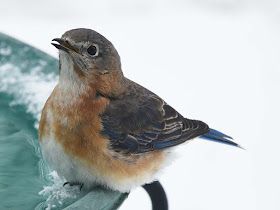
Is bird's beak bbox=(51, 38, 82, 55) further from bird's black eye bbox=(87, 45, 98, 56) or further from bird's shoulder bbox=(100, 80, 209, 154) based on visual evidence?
bird's shoulder bbox=(100, 80, 209, 154)

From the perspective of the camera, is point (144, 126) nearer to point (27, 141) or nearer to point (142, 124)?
point (142, 124)

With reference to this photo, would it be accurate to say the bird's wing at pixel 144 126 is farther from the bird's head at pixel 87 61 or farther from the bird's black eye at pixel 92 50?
the bird's black eye at pixel 92 50

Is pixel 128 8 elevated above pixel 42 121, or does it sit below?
above

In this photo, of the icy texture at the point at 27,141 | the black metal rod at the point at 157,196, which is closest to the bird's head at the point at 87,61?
the icy texture at the point at 27,141

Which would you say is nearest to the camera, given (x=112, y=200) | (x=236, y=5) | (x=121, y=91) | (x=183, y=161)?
(x=112, y=200)

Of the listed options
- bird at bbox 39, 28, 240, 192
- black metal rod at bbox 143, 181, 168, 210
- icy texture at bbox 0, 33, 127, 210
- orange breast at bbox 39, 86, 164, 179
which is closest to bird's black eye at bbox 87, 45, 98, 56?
bird at bbox 39, 28, 240, 192

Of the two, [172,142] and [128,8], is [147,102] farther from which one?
[128,8]

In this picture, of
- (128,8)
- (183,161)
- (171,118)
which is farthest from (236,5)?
(171,118)

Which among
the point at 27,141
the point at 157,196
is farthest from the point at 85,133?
the point at 157,196
